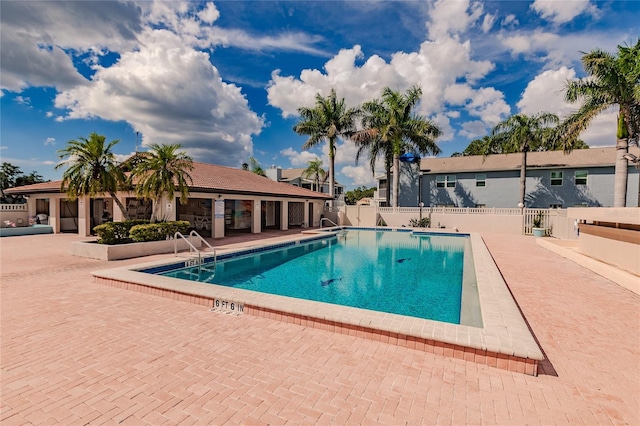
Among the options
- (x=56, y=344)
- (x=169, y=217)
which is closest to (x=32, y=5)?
(x=169, y=217)

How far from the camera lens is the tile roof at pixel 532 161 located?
2624cm

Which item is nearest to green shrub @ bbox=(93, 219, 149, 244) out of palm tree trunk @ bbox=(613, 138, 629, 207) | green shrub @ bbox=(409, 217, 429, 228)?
green shrub @ bbox=(409, 217, 429, 228)

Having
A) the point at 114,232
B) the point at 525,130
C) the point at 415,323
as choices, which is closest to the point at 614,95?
the point at 525,130

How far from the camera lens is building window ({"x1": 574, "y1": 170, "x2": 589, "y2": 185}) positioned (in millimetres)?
26188

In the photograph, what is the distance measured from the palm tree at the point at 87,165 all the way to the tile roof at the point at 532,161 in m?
28.5

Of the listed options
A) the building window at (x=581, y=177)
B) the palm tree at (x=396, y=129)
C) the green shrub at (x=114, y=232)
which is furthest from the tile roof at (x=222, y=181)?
the building window at (x=581, y=177)

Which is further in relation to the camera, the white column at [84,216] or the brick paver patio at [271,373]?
the white column at [84,216]

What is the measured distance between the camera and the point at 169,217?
51.4ft

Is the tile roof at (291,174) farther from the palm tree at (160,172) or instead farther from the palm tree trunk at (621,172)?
the palm tree trunk at (621,172)

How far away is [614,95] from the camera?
48.9ft

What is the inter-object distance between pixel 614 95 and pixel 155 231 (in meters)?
23.8

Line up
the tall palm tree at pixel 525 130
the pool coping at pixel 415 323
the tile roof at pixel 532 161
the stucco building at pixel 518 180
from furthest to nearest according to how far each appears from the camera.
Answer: the tile roof at pixel 532 161 → the stucco building at pixel 518 180 → the tall palm tree at pixel 525 130 → the pool coping at pixel 415 323

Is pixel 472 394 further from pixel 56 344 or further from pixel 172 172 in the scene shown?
pixel 172 172

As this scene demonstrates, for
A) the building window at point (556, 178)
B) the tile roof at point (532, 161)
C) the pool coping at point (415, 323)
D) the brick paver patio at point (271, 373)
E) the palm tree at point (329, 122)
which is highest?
the palm tree at point (329, 122)
